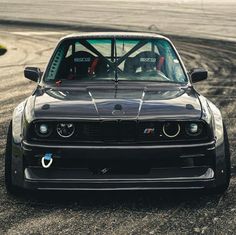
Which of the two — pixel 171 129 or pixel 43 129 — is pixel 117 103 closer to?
pixel 171 129

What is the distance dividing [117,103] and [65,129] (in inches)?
21.4

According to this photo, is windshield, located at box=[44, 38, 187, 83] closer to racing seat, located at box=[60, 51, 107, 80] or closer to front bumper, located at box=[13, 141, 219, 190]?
racing seat, located at box=[60, 51, 107, 80]

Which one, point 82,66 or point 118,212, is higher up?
point 82,66

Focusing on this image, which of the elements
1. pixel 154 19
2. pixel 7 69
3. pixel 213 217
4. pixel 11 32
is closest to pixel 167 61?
pixel 213 217

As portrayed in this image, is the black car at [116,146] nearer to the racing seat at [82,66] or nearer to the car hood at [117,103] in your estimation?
the car hood at [117,103]

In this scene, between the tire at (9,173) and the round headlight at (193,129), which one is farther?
the tire at (9,173)

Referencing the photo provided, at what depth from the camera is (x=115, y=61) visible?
648 cm

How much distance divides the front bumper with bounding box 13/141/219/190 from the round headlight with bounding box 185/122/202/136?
122mm

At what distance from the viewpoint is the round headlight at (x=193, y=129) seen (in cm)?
511

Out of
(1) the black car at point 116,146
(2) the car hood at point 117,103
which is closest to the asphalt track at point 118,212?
(1) the black car at point 116,146

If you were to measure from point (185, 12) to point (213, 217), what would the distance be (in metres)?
32.8

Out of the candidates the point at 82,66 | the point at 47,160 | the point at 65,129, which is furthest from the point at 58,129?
the point at 82,66

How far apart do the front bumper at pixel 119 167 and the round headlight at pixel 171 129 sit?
140 mm

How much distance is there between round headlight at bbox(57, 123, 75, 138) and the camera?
5.08 m
